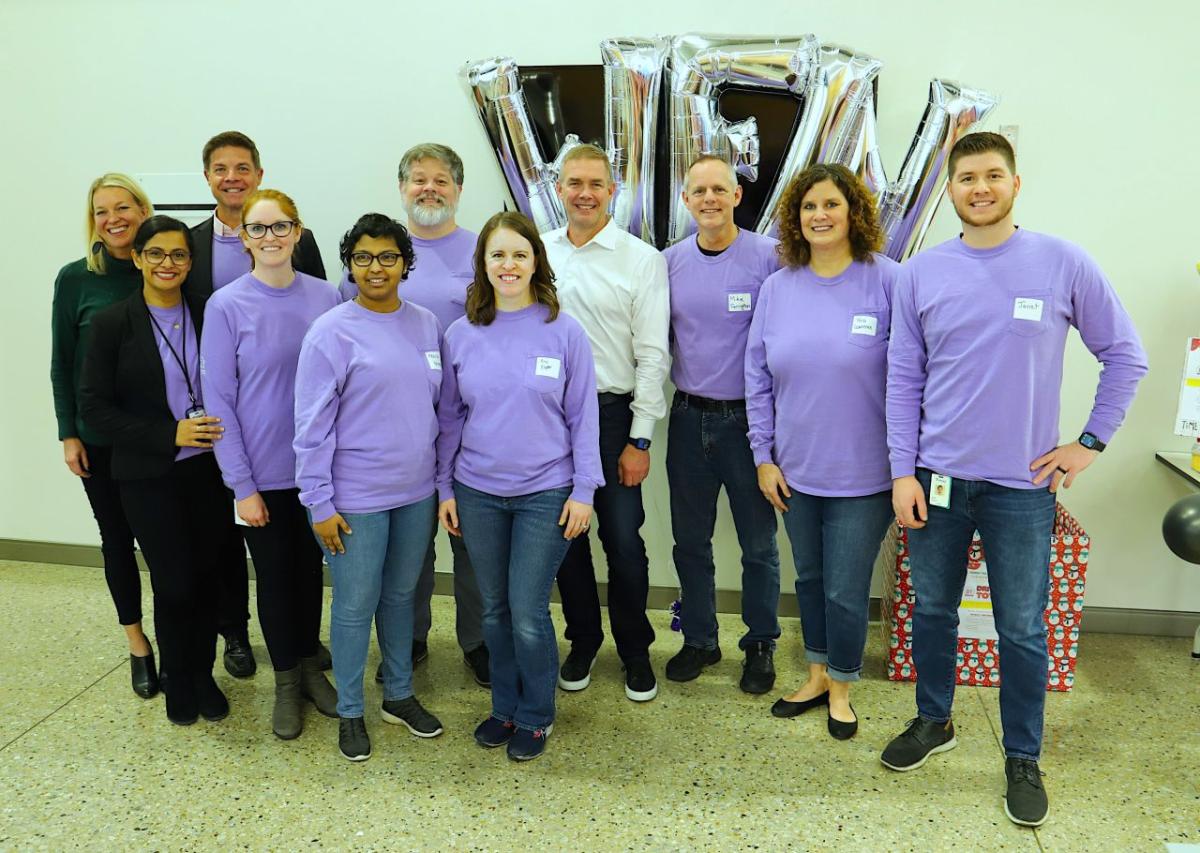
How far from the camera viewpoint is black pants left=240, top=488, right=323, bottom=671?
2281mm

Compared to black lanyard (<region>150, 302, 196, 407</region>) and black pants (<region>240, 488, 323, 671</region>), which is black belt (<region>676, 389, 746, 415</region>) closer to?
black pants (<region>240, 488, 323, 671</region>)

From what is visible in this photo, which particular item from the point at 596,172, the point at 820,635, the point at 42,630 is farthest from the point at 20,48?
the point at 820,635

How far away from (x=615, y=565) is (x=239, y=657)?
1273mm

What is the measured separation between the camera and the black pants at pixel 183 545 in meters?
2.27

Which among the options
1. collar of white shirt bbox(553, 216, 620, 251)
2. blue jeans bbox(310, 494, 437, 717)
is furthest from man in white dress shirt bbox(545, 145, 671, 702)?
blue jeans bbox(310, 494, 437, 717)

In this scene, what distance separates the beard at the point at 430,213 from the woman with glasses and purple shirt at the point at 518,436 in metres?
0.43

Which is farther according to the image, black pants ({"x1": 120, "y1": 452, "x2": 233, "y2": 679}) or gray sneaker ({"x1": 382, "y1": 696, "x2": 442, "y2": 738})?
gray sneaker ({"x1": 382, "y1": 696, "x2": 442, "y2": 738})

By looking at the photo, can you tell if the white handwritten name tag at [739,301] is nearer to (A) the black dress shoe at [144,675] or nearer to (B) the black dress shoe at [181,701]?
(B) the black dress shoe at [181,701]

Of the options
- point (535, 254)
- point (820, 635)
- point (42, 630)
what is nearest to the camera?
point (535, 254)

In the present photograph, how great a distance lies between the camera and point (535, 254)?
6.83 feet

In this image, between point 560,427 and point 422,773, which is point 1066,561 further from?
point 422,773

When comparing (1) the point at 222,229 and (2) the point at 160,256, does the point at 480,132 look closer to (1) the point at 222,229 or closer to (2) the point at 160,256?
(1) the point at 222,229

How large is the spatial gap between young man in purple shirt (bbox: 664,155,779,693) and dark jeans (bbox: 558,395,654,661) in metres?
0.17

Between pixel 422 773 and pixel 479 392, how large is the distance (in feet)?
3.32
